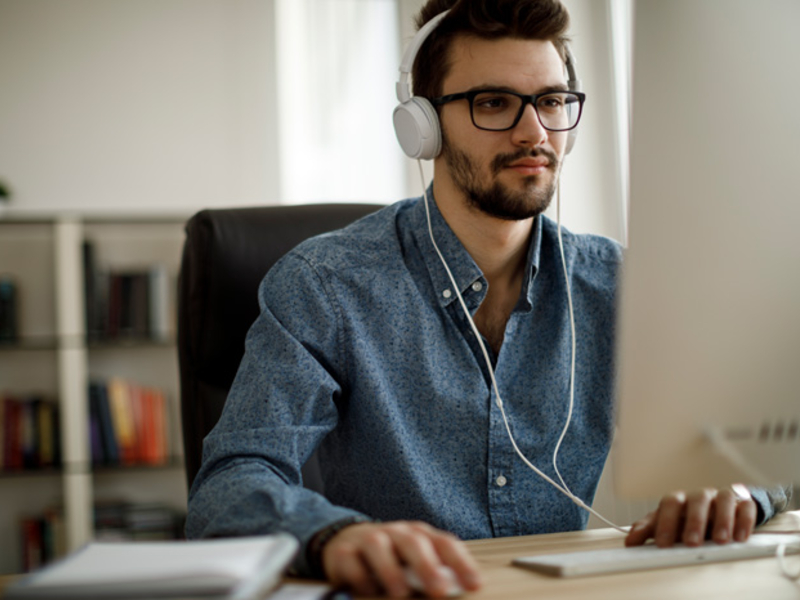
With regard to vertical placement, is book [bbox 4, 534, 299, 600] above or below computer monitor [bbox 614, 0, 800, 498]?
below

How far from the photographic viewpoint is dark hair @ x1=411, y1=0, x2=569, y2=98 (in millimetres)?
1257

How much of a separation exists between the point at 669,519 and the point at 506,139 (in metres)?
0.67

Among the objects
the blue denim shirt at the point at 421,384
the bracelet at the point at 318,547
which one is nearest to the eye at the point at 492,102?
the blue denim shirt at the point at 421,384

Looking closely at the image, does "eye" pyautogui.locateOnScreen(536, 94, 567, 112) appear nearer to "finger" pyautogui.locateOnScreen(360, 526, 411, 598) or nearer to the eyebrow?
the eyebrow

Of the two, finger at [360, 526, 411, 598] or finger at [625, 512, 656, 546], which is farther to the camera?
finger at [625, 512, 656, 546]

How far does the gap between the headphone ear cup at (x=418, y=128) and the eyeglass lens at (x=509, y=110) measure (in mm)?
68

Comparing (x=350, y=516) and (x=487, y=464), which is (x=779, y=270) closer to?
(x=350, y=516)

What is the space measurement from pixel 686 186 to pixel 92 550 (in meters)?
0.50

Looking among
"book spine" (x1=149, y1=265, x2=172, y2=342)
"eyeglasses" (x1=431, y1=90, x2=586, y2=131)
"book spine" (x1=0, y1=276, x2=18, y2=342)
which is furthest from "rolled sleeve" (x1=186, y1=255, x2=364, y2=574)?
"book spine" (x1=0, y1=276, x2=18, y2=342)

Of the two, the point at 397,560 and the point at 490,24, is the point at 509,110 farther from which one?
the point at 397,560

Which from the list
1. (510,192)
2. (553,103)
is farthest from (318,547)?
(553,103)

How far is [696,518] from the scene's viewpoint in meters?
0.73

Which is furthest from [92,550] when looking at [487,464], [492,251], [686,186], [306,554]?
[492,251]

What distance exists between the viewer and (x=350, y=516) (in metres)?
0.65
